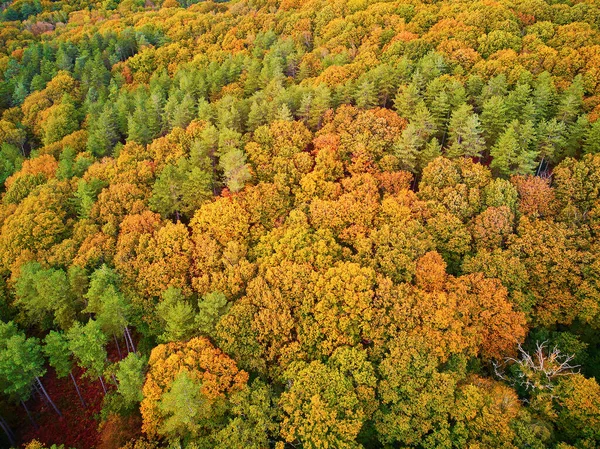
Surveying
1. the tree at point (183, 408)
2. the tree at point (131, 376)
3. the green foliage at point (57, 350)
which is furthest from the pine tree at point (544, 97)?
the green foliage at point (57, 350)

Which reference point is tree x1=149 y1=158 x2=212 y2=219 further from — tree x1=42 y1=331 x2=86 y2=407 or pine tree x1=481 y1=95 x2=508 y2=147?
pine tree x1=481 y1=95 x2=508 y2=147

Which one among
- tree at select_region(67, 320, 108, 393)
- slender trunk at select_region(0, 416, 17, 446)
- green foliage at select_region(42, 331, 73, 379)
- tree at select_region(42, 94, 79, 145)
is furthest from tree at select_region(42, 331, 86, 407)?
tree at select_region(42, 94, 79, 145)

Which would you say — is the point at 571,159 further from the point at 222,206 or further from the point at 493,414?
the point at 222,206

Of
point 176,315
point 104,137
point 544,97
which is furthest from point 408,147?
point 104,137

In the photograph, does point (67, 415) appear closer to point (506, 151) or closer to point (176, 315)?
point (176, 315)

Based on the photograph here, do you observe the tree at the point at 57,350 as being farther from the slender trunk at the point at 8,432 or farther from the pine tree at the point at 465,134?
the pine tree at the point at 465,134

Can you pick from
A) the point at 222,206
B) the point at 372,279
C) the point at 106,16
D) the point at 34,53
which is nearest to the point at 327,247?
the point at 372,279

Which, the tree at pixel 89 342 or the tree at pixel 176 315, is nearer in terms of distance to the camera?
the tree at pixel 89 342

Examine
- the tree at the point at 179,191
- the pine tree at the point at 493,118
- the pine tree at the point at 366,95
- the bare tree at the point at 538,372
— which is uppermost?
the pine tree at the point at 366,95

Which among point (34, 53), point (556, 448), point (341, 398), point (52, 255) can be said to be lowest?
point (556, 448)
